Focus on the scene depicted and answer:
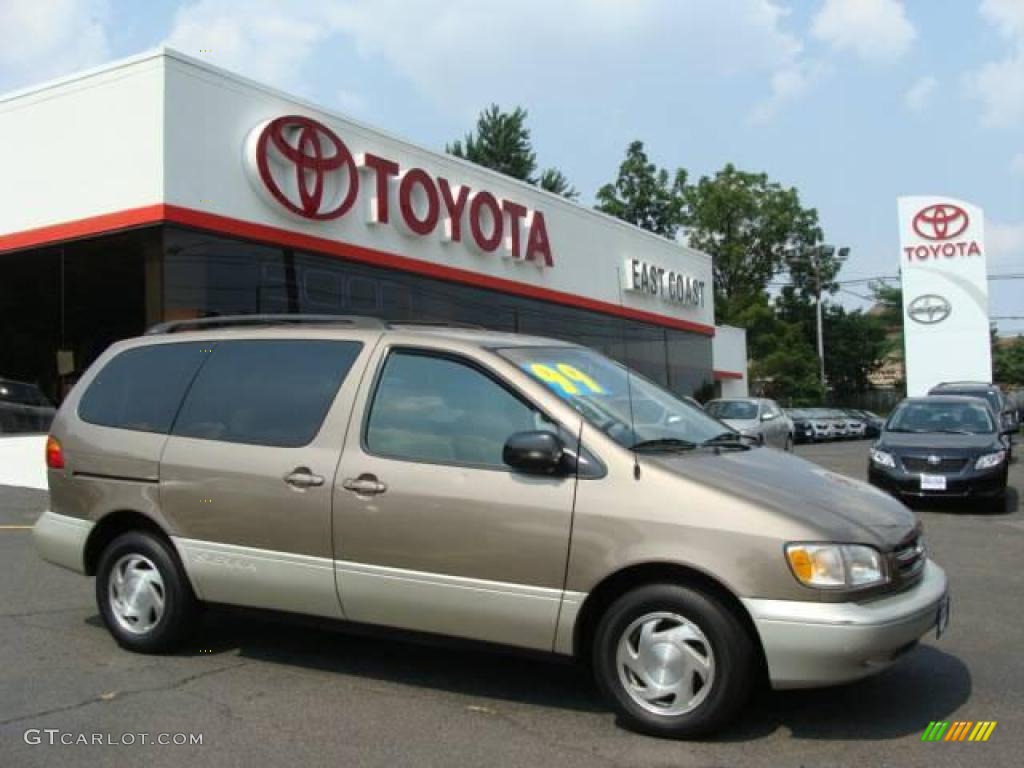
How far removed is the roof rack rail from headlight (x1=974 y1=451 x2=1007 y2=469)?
351 inches

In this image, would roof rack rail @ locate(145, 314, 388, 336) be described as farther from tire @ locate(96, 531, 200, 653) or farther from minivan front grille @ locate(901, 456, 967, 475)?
minivan front grille @ locate(901, 456, 967, 475)

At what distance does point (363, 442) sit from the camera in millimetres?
4723

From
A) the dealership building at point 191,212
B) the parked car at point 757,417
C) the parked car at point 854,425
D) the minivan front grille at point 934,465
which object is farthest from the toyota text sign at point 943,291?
the minivan front grille at point 934,465

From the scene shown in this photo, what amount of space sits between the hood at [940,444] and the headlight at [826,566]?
8755mm

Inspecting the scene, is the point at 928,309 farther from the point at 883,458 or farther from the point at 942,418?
the point at 883,458

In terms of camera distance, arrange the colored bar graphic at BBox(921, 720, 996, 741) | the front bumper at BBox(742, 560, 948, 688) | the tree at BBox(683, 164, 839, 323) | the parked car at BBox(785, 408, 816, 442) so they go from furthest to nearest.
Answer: the tree at BBox(683, 164, 839, 323), the parked car at BBox(785, 408, 816, 442), the colored bar graphic at BBox(921, 720, 996, 741), the front bumper at BBox(742, 560, 948, 688)

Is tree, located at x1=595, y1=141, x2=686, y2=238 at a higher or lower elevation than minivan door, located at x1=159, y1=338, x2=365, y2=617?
higher

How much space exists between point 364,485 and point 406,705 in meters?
1.02

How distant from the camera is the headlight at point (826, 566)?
3842 millimetres

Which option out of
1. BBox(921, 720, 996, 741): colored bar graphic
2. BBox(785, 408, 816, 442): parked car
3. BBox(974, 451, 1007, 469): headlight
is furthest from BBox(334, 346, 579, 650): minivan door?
BBox(785, 408, 816, 442): parked car

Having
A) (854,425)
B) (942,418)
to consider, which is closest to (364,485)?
(942,418)

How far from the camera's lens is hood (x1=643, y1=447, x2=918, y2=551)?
4004mm

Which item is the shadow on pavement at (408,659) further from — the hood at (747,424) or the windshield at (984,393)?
the windshield at (984,393)

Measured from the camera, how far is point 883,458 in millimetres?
12164
